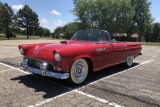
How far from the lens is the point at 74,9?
1753 inches

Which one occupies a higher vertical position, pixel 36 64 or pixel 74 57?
pixel 74 57

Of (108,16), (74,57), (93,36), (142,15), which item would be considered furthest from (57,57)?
(142,15)

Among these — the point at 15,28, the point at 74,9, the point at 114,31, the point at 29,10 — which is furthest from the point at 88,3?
the point at 29,10

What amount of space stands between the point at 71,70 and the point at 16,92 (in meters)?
1.33

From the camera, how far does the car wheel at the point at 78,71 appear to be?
176 inches

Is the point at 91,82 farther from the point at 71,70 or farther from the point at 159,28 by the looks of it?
the point at 159,28

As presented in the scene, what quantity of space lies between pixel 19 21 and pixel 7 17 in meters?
11.2

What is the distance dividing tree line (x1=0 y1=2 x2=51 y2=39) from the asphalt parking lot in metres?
53.3

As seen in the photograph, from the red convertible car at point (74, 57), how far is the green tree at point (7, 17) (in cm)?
5179

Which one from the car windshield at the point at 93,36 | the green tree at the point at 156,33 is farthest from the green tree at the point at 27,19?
the car windshield at the point at 93,36

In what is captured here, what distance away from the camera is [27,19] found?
6581 cm

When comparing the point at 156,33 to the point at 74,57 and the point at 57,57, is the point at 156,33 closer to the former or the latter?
the point at 74,57

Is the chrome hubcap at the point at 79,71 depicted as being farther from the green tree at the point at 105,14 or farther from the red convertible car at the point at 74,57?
the green tree at the point at 105,14

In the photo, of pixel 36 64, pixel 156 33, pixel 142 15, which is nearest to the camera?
pixel 36 64
